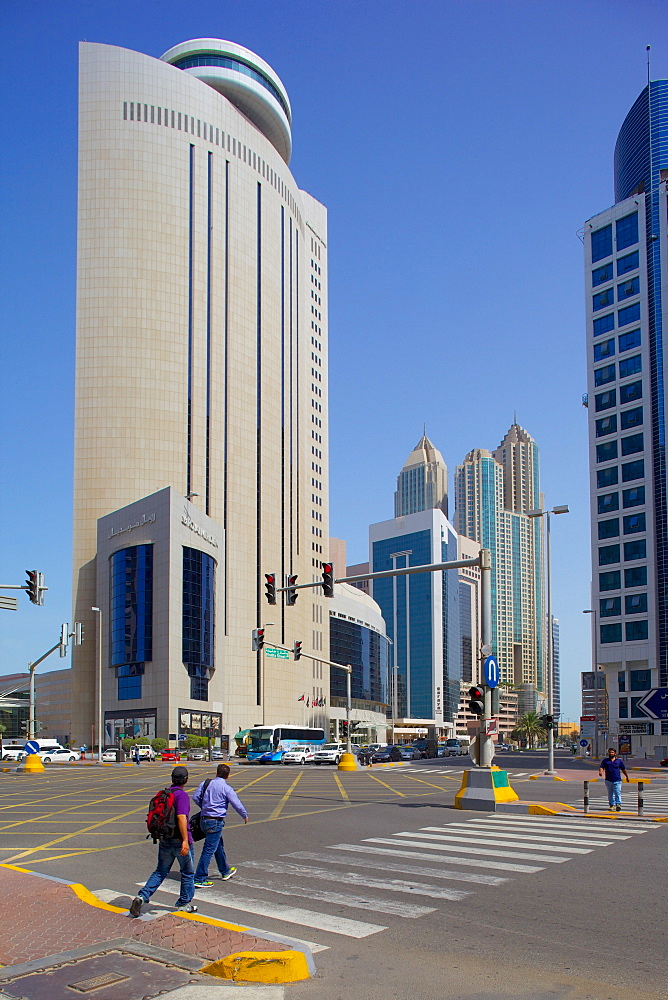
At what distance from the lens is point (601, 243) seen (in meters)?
90.4

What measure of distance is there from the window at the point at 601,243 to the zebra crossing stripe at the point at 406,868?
281 ft

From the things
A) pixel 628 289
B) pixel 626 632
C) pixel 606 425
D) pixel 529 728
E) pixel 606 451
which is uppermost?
pixel 628 289

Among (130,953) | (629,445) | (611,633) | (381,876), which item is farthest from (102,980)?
(629,445)

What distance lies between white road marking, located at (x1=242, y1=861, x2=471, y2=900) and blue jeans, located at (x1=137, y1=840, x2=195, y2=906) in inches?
115

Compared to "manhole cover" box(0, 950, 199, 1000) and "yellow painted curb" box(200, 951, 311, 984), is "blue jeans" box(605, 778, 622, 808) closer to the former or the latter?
"yellow painted curb" box(200, 951, 311, 984)

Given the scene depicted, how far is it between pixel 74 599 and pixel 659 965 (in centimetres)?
10211

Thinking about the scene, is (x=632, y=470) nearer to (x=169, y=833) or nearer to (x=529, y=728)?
(x=529, y=728)

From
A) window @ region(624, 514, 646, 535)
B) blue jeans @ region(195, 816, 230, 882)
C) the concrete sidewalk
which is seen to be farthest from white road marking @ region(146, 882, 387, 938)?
window @ region(624, 514, 646, 535)

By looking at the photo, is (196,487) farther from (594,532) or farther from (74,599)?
(594,532)

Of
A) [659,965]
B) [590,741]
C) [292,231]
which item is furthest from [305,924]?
[292,231]

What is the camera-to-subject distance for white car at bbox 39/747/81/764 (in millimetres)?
63669

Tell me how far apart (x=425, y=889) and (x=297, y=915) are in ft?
7.35

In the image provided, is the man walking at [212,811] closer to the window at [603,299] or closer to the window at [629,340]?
the window at [629,340]

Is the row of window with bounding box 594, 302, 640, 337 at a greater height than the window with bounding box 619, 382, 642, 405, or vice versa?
the row of window with bounding box 594, 302, 640, 337
